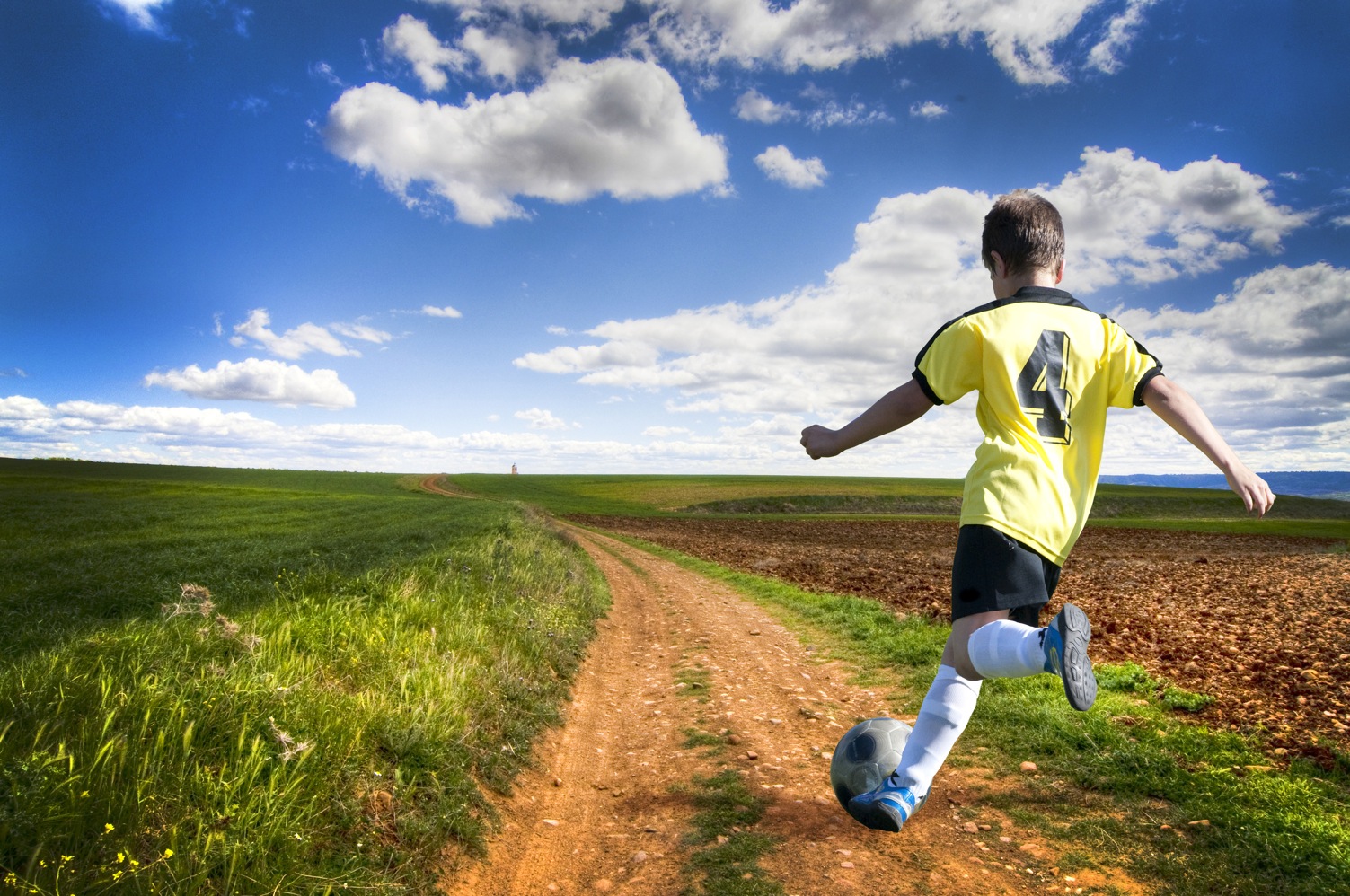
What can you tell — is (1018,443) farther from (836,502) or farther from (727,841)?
(836,502)

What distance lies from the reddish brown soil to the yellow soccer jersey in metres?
4.77

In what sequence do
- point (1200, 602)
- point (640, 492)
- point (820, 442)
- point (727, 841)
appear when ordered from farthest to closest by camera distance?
point (640, 492) < point (1200, 602) < point (727, 841) < point (820, 442)

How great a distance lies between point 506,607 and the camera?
9.05m

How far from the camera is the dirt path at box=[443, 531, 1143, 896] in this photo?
404 cm

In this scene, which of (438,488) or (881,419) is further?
(438,488)

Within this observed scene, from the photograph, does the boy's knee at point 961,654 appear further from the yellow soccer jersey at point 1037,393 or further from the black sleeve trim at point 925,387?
the black sleeve trim at point 925,387

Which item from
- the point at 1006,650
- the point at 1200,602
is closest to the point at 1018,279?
the point at 1006,650

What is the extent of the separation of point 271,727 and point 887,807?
3.45 metres

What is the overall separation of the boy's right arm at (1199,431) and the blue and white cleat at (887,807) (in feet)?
5.99

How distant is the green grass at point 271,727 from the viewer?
3.16m

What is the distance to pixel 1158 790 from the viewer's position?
197 inches

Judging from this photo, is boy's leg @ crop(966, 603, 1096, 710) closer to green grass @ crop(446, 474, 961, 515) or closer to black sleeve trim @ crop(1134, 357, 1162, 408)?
black sleeve trim @ crop(1134, 357, 1162, 408)

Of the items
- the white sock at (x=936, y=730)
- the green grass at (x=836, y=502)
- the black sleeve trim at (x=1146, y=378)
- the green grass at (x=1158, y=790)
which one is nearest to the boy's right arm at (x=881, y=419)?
the black sleeve trim at (x=1146, y=378)

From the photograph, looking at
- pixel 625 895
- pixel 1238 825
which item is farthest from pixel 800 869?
pixel 1238 825
